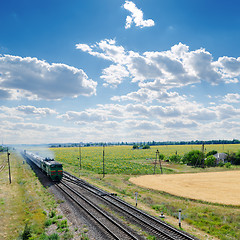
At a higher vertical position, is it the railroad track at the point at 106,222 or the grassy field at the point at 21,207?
the railroad track at the point at 106,222

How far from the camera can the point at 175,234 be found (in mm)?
16875

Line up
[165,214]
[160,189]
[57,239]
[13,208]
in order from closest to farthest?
[57,239] < [165,214] < [13,208] < [160,189]

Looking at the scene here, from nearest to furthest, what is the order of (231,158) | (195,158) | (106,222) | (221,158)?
(106,222) → (195,158) → (221,158) → (231,158)

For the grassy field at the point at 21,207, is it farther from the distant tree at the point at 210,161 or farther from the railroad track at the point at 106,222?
the distant tree at the point at 210,161

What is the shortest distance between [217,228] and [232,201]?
11812 millimetres

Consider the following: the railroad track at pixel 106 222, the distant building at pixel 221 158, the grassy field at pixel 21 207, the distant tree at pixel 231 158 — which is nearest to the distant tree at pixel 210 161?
the distant building at pixel 221 158

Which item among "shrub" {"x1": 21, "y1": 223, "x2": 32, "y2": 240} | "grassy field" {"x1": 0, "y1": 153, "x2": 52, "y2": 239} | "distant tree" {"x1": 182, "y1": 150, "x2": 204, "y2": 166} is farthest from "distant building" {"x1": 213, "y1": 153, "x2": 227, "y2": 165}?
"shrub" {"x1": 21, "y1": 223, "x2": 32, "y2": 240}

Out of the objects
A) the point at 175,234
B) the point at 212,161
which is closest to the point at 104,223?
the point at 175,234

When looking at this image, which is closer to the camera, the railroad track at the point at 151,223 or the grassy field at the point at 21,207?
the railroad track at the point at 151,223

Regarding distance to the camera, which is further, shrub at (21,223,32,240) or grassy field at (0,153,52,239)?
grassy field at (0,153,52,239)

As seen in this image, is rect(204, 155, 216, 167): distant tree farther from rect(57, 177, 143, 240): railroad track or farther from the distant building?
rect(57, 177, 143, 240): railroad track

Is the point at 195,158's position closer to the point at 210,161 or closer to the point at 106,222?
the point at 210,161

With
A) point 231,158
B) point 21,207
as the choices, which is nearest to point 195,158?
point 231,158

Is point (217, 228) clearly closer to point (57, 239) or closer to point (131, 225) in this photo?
point (131, 225)
